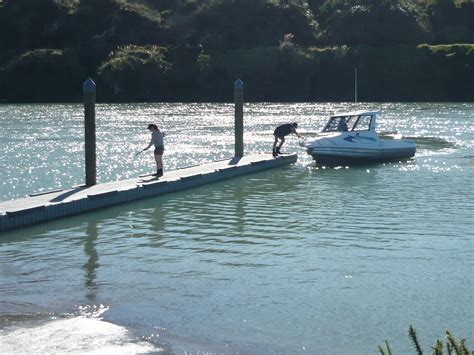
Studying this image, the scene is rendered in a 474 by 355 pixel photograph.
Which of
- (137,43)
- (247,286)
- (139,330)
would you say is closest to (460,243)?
(247,286)

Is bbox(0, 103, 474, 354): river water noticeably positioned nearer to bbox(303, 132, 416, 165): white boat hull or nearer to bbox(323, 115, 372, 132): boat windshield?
bbox(303, 132, 416, 165): white boat hull

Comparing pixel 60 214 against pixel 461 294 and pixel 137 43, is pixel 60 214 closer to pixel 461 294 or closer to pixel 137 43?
pixel 461 294

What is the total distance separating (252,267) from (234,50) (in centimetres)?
9249

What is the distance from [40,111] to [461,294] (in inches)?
2734

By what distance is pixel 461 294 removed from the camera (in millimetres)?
14938

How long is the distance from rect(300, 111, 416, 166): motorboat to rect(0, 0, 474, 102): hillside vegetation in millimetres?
66196

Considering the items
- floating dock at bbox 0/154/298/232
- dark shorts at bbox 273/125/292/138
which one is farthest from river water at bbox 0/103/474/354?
dark shorts at bbox 273/125/292/138

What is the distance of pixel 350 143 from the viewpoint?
35125 millimetres

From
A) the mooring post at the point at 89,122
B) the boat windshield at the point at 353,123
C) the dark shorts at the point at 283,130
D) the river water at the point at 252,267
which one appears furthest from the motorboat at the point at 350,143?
the mooring post at the point at 89,122

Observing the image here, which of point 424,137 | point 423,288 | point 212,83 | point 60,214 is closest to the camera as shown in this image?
point 423,288

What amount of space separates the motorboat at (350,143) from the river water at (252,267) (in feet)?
4.66

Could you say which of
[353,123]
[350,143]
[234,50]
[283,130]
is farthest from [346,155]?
[234,50]

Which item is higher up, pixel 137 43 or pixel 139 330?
pixel 137 43

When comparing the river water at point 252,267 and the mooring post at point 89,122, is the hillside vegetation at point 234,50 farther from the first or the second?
the mooring post at point 89,122
